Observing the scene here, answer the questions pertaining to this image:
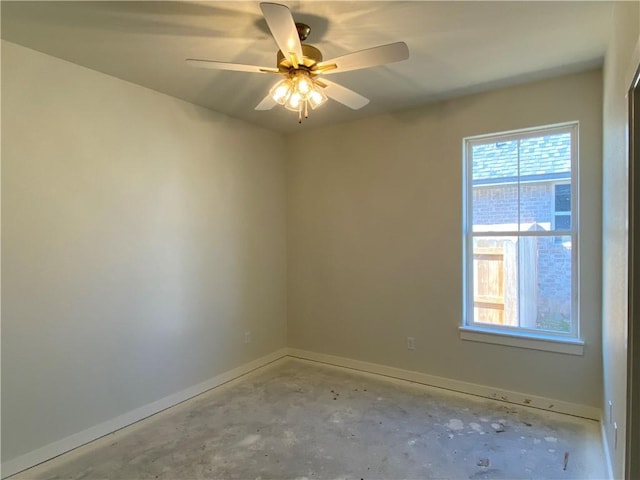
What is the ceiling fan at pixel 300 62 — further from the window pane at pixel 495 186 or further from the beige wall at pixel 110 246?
the window pane at pixel 495 186

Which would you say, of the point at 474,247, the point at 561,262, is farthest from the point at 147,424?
the point at 561,262

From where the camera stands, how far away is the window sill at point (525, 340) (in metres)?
2.89

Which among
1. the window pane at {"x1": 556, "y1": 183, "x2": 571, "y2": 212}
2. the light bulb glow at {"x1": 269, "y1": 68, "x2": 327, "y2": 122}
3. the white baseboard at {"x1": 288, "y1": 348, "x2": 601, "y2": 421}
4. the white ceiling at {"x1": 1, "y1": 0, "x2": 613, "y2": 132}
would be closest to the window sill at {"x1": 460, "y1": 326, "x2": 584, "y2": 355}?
the white baseboard at {"x1": 288, "y1": 348, "x2": 601, "y2": 421}

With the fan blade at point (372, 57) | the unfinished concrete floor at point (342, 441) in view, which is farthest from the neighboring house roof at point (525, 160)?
the unfinished concrete floor at point (342, 441)

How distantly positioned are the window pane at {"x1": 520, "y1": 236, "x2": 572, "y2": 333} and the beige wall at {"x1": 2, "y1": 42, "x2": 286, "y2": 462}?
2666 millimetres

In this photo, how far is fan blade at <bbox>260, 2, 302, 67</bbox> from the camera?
1.53 meters

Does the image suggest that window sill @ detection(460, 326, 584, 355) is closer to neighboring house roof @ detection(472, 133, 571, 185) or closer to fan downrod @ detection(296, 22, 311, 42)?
neighboring house roof @ detection(472, 133, 571, 185)

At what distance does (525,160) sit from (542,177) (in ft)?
0.66

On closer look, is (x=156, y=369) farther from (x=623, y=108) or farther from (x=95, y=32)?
(x=623, y=108)

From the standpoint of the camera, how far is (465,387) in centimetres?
334

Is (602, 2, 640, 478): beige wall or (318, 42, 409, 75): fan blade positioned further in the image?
(318, 42, 409, 75): fan blade

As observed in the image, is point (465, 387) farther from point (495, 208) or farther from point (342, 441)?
point (495, 208)

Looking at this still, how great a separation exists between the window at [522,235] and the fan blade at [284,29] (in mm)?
2092

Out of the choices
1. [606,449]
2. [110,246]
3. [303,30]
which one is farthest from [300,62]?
[606,449]
